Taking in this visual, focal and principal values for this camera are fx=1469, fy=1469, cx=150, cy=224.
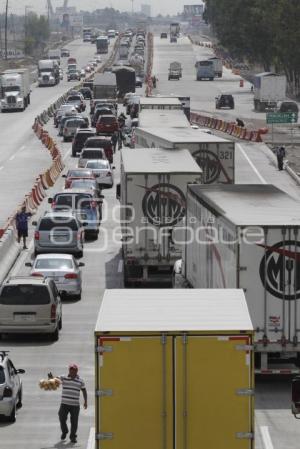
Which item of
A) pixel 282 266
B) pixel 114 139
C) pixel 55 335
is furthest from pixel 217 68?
pixel 282 266

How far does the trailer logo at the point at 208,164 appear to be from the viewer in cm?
3862

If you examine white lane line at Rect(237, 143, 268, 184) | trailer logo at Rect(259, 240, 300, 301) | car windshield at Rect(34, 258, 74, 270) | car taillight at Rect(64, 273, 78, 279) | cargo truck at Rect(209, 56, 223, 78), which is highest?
trailer logo at Rect(259, 240, 300, 301)

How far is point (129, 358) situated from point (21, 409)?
25.3 feet

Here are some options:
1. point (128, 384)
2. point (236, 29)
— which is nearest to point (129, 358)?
point (128, 384)

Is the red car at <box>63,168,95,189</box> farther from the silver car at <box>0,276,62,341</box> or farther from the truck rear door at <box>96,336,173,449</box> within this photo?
the truck rear door at <box>96,336,173,449</box>

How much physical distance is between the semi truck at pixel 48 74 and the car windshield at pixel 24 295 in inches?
4932

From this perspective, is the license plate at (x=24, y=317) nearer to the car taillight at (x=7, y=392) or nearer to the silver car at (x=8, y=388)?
the silver car at (x=8, y=388)

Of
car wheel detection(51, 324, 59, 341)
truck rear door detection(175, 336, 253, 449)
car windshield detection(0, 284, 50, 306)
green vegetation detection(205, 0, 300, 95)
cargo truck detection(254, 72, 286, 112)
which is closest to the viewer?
truck rear door detection(175, 336, 253, 449)

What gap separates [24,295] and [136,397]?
13.3 meters

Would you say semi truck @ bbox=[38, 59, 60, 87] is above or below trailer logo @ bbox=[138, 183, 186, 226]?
below

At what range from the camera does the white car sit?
59156 millimetres

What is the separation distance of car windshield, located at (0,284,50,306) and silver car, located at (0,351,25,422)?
6613 mm

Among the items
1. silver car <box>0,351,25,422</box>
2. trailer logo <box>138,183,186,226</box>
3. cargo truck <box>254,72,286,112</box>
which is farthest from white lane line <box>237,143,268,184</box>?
silver car <box>0,351,25,422</box>

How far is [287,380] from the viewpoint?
25.0 m
